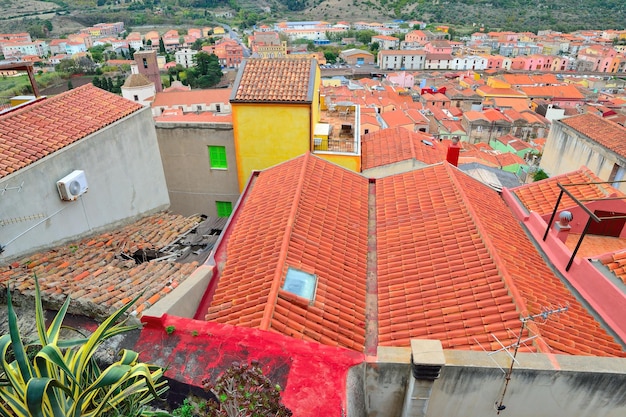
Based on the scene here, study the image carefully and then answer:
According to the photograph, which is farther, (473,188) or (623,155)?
(623,155)

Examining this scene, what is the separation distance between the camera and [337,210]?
10859 mm

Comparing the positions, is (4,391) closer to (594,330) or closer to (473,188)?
(594,330)

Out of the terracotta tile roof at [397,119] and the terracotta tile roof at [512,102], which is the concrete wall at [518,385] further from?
the terracotta tile roof at [512,102]

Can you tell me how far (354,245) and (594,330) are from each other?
509 cm

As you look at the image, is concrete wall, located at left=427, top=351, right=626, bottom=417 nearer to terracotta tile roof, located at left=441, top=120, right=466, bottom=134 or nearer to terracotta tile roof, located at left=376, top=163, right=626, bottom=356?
terracotta tile roof, located at left=376, top=163, right=626, bottom=356

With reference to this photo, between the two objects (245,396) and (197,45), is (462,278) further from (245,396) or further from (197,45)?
(197,45)

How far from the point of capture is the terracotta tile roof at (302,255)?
719 centimetres

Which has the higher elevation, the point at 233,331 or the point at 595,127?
the point at 233,331

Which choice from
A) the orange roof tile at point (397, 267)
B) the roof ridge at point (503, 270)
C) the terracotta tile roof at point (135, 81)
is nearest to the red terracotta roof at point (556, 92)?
the terracotta tile roof at point (135, 81)

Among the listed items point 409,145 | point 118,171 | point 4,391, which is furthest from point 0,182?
point 409,145

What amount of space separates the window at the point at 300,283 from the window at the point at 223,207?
30.2ft

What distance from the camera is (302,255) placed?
871 cm

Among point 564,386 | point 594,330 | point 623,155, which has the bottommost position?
point 623,155

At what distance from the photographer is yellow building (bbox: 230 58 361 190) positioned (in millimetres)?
14055
